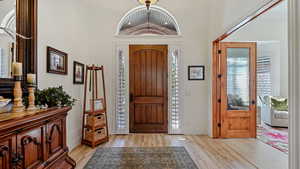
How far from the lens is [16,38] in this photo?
7.15 feet

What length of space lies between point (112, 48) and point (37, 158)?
3595mm

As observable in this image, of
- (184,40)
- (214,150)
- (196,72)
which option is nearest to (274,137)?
(214,150)

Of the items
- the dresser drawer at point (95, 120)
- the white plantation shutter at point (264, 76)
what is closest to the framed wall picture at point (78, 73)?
Result: the dresser drawer at point (95, 120)

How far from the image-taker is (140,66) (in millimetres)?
5031

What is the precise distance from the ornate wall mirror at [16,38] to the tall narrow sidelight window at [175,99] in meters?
3.18

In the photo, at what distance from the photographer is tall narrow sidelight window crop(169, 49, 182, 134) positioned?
4.97 m

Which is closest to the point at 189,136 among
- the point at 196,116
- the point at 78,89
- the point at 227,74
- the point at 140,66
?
the point at 196,116

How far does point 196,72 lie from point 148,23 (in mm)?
1762

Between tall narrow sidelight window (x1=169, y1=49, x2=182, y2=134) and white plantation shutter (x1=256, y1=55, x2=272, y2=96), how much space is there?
167 inches

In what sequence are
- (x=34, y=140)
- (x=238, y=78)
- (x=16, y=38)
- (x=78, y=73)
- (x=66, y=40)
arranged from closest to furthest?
1. (x=34, y=140)
2. (x=16, y=38)
3. (x=66, y=40)
4. (x=78, y=73)
5. (x=238, y=78)

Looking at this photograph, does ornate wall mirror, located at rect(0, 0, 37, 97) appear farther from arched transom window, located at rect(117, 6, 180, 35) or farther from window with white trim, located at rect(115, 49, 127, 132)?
arched transom window, located at rect(117, 6, 180, 35)

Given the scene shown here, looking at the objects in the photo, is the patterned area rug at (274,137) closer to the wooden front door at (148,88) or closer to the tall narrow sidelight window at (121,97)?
the wooden front door at (148,88)

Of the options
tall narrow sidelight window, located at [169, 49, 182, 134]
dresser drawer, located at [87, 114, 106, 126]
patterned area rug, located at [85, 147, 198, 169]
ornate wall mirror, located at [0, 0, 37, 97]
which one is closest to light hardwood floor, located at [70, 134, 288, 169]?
→ patterned area rug, located at [85, 147, 198, 169]

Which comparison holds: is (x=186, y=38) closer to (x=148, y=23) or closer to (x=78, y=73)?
(x=148, y=23)
